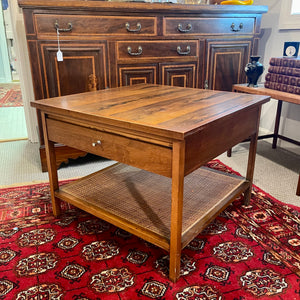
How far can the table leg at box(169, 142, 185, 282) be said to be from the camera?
0.98 metres

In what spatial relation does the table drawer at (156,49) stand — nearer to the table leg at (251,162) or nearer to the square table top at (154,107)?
the square table top at (154,107)

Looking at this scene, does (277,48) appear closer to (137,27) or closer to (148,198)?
(137,27)

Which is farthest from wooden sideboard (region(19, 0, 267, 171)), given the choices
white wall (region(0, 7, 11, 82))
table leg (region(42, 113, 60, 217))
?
white wall (region(0, 7, 11, 82))

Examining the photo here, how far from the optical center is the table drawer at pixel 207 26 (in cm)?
221

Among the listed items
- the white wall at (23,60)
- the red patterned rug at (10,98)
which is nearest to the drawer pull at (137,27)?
the white wall at (23,60)

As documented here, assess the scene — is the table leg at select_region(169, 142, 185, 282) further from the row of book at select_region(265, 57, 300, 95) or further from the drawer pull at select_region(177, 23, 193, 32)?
the drawer pull at select_region(177, 23, 193, 32)

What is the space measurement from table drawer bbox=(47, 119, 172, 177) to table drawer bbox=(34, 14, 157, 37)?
0.78 m

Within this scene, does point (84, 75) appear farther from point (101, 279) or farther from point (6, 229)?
point (101, 279)

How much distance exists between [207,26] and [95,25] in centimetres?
84

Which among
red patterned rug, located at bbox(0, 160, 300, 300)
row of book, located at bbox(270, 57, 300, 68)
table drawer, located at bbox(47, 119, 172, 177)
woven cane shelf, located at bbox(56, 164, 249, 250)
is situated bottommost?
red patterned rug, located at bbox(0, 160, 300, 300)

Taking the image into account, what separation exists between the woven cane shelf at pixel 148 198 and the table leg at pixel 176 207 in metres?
0.04

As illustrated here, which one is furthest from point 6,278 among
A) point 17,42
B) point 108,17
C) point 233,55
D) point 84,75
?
point 233,55

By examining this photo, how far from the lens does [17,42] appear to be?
244 cm

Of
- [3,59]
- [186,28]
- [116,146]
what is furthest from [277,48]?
[3,59]
